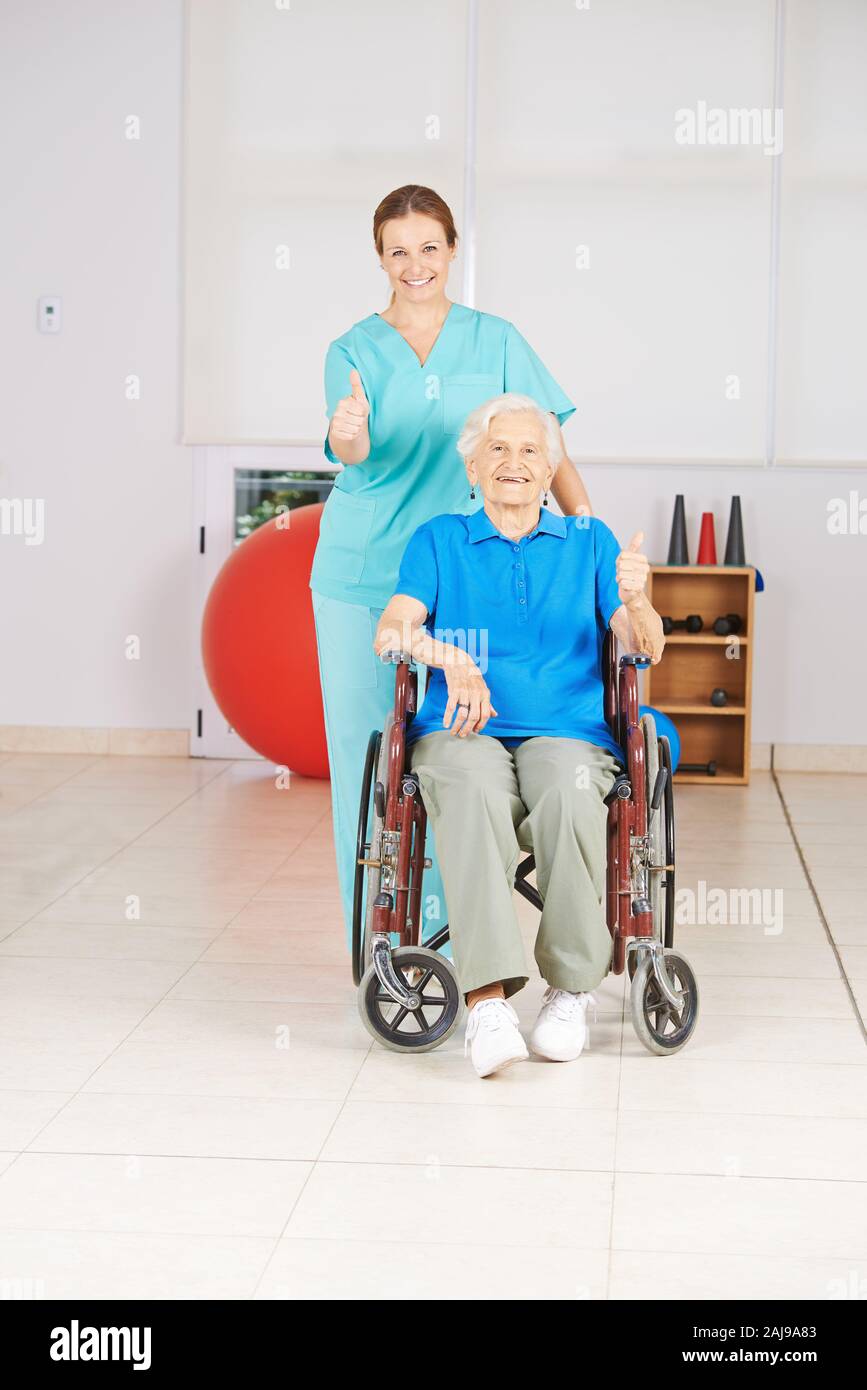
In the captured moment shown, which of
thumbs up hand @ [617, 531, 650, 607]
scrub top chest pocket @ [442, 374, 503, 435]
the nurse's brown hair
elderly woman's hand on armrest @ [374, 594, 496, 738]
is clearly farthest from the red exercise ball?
thumbs up hand @ [617, 531, 650, 607]

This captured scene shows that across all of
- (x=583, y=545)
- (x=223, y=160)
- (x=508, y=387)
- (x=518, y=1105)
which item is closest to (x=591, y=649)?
(x=583, y=545)

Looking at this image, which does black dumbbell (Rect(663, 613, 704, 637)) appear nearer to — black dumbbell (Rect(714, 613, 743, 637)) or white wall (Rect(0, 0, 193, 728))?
black dumbbell (Rect(714, 613, 743, 637))

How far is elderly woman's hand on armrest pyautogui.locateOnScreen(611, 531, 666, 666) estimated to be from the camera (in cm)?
248

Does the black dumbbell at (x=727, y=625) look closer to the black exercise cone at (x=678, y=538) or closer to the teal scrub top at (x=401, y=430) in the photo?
the black exercise cone at (x=678, y=538)

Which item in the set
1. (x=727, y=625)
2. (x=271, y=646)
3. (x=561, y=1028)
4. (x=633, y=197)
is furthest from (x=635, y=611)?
(x=633, y=197)

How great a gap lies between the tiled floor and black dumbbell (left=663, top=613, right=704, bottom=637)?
180 centimetres

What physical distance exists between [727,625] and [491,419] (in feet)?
9.83

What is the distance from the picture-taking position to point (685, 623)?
5.54 metres

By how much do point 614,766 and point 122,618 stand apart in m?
3.62

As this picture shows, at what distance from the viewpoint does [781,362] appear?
5.61 meters

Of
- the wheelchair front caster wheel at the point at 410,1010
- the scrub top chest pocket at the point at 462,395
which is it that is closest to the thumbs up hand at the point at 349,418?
the scrub top chest pocket at the point at 462,395

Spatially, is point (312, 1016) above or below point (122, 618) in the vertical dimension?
below

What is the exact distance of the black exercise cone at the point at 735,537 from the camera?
217 inches
